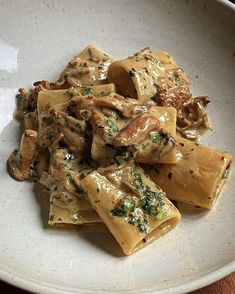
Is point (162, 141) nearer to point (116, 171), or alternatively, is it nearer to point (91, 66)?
point (116, 171)

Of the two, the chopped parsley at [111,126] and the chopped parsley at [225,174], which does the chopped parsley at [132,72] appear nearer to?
the chopped parsley at [111,126]

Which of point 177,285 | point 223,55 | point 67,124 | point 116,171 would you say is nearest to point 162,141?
point 116,171

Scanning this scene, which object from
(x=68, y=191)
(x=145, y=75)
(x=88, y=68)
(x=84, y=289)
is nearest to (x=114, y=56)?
(x=88, y=68)

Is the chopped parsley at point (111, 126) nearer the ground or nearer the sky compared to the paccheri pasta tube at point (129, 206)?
nearer the sky

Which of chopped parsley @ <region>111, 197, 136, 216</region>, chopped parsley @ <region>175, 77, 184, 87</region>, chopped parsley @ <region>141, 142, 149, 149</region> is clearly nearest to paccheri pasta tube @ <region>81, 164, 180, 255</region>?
chopped parsley @ <region>111, 197, 136, 216</region>

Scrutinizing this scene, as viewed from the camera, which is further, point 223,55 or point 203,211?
point 223,55

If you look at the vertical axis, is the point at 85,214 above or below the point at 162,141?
below

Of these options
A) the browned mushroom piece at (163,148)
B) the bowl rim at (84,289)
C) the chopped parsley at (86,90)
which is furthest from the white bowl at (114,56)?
the chopped parsley at (86,90)
